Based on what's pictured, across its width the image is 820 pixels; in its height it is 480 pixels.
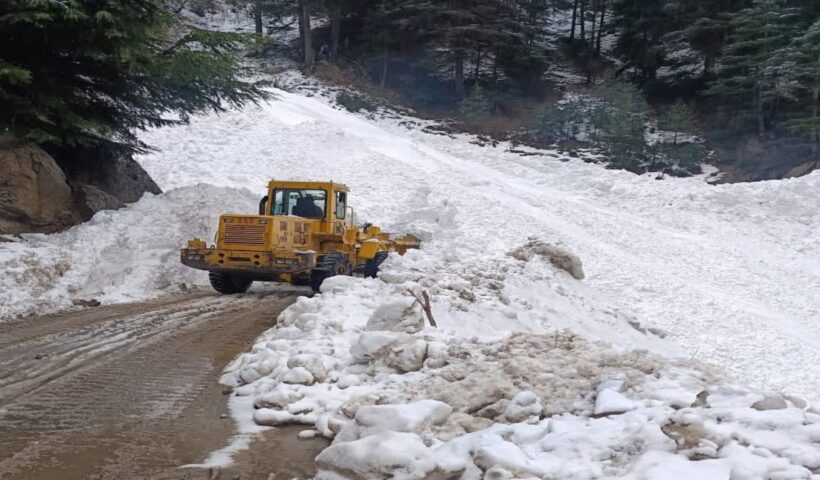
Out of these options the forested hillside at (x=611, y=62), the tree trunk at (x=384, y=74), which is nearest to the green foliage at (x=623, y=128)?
the forested hillside at (x=611, y=62)

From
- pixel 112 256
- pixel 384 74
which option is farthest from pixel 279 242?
pixel 384 74

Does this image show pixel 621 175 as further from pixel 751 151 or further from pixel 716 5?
pixel 716 5

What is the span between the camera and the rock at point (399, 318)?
7613mm

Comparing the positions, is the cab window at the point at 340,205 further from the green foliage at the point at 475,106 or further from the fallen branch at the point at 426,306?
the green foliage at the point at 475,106

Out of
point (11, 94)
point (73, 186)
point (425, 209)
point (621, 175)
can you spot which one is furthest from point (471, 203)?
point (11, 94)

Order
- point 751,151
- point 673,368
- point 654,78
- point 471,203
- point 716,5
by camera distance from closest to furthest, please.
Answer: point 673,368 < point 471,203 < point 751,151 < point 716,5 < point 654,78

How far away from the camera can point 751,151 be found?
1201 inches

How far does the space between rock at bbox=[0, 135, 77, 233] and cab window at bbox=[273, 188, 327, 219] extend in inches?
174

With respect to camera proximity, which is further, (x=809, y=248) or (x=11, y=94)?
(x=809, y=248)

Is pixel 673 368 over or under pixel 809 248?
over

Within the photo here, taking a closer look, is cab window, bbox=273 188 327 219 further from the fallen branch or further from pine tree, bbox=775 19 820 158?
pine tree, bbox=775 19 820 158

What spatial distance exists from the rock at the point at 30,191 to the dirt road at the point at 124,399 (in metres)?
4.15

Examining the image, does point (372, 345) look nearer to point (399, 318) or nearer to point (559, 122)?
point (399, 318)

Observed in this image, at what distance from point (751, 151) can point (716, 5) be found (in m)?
12.6
